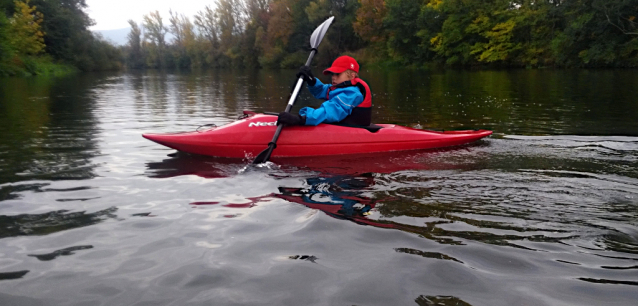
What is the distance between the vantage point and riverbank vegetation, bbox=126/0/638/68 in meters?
27.9

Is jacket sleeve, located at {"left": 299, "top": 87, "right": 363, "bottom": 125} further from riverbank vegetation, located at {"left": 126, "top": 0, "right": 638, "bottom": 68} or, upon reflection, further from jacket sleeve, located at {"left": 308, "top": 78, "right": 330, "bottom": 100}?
riverbank vegetation, located at {"left": 126, "top": 0, "right": 638, "bottom": 68}

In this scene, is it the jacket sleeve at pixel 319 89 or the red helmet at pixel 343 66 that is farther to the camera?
the jacket sleeve at pixel 319 89

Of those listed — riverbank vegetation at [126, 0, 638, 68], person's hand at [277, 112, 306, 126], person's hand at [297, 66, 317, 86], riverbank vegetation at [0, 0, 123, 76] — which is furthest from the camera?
riverbank vegetation at [0, 0, 123, 76]

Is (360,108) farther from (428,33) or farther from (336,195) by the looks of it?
(428,33)

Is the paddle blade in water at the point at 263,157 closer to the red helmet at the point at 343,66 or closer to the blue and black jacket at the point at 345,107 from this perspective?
the blue and black jacket at the point at 345,107

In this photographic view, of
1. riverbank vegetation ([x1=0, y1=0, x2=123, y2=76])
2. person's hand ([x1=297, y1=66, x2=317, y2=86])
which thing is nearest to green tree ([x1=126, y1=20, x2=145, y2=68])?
riverbank vegetation ([x1=0, y1=0, x2=123, y2=76])

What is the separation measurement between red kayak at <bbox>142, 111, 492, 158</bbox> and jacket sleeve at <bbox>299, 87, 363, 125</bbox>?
14cm

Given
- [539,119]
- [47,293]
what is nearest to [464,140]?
[539,119]

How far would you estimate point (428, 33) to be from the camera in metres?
39.7

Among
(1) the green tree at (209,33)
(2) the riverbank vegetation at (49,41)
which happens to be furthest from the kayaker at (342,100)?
(1) the green tree at (209,33)

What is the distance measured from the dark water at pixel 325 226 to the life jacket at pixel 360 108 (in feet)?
1.88

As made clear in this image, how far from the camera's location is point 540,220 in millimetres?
3506

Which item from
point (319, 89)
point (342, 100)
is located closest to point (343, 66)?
point (342, 100)

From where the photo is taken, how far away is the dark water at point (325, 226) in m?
2.58
